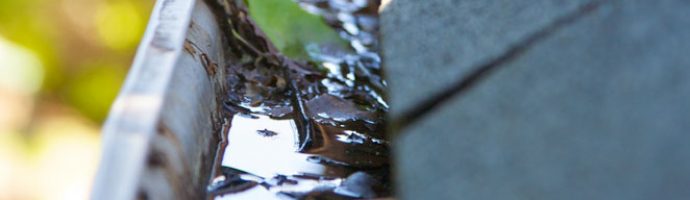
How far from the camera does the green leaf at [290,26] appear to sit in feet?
3.82

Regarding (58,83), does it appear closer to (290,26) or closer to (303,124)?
(290,26)

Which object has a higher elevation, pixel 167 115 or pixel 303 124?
pixel 303 124

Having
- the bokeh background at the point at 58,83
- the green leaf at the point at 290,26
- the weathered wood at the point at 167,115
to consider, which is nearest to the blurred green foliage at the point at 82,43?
the bokeh background at the point at 58,83

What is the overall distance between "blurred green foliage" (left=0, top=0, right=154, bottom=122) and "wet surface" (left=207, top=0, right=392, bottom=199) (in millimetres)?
328

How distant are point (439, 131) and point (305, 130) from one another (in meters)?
0.38

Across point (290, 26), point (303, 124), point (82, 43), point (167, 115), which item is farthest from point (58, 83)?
point (167, 115)

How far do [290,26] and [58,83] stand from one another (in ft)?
1.32

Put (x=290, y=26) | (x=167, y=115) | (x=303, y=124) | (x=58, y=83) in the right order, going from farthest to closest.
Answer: (x=58, y=83) < (x=290, y=26) < (x=303, y=124) < (x=167, y=115)

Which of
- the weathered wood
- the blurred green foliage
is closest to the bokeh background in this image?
the blurred green foliage

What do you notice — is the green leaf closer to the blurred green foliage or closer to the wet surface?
the wet surface

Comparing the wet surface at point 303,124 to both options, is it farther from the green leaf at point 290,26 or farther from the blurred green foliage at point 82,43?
the blurred green foliage at point 82,43

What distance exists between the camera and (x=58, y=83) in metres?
1.33

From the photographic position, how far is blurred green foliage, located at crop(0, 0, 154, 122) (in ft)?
4.24

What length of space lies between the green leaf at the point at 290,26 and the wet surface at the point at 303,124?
0.7 inches
